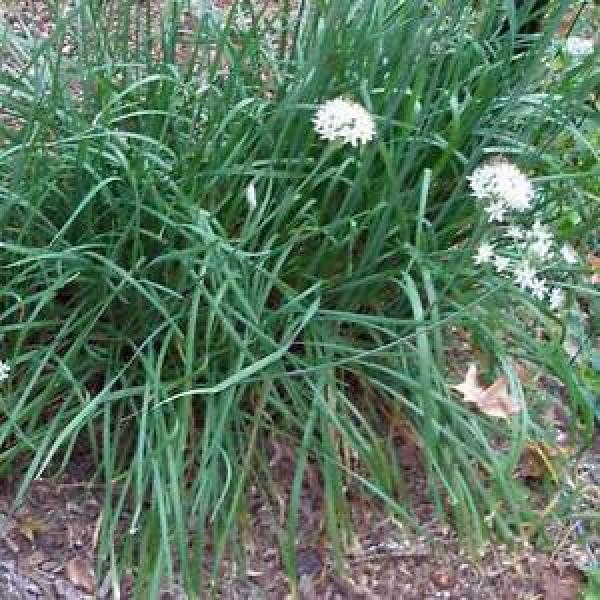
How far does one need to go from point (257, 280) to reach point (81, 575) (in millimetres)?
703

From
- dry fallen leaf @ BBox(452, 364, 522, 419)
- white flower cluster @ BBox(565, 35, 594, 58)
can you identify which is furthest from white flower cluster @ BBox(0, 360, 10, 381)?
white flower cluster @ BBox(565, 35, 594, 58)

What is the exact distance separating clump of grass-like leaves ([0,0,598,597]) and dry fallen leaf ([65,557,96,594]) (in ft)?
0.14

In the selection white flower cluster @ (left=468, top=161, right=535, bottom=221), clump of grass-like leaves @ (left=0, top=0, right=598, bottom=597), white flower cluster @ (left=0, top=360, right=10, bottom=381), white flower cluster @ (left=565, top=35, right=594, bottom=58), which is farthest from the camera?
white flower cluster @ (left=565, top=35, right=594, bottom=58)

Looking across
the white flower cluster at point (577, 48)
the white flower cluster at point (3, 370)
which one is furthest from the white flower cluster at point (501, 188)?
the white flower cluster at point (577, 48)

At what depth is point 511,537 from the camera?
8.57 ft

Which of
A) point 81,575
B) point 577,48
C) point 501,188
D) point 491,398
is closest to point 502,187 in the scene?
point 501,188

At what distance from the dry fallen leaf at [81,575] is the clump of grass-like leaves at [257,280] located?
0.14 feet

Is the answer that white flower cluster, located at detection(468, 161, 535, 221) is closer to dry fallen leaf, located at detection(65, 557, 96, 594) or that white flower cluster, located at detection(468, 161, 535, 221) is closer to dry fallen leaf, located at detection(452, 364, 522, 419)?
dry fallen leaf, located at detection(452, 364, 522, 419)

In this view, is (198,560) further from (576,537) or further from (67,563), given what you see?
(576,537)

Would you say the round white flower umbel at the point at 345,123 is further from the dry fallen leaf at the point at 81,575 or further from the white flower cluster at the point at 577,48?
the white flower cluster at the point at 577,48

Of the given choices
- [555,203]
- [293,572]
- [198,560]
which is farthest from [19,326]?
[555,203]

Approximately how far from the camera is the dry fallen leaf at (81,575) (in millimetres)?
2445

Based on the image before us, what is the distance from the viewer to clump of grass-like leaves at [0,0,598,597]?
95.7 inches

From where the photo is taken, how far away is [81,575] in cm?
246
